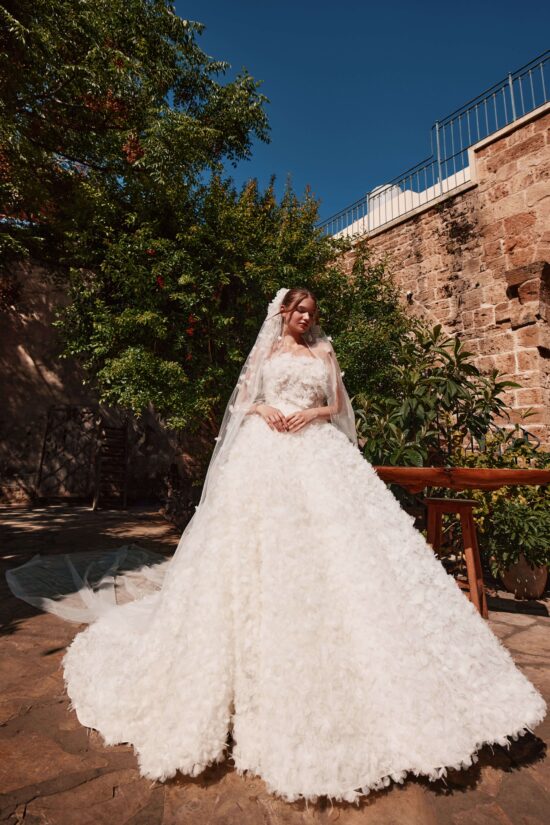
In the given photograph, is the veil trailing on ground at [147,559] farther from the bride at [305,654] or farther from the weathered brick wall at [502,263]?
the weathered brick wall at [502,263]

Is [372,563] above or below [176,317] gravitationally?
below

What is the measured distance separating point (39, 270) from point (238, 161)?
502 cm

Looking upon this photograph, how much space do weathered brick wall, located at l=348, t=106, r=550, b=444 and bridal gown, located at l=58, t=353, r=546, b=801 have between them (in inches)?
186

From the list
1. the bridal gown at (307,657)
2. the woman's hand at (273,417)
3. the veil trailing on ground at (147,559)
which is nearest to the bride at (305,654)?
the bridal gown at (307,657)

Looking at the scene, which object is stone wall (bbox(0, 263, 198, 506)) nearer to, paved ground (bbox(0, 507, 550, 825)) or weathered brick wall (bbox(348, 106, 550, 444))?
weathered brick wall (bbox(348, 106, 550, 444))

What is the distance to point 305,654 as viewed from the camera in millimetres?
1690

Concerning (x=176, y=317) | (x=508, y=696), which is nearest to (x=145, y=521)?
(x=176, y=317)

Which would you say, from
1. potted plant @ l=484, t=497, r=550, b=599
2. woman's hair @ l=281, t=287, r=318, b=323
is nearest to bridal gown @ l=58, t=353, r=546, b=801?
woman's hair @ l=281, t=287, r=318, b=323

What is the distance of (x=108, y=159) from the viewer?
251 inches

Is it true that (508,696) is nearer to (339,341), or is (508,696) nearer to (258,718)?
(258,718)

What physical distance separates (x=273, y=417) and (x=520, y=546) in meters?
3.04

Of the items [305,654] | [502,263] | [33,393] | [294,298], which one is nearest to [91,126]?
[33,393]

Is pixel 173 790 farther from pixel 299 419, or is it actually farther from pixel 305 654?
pixel 299 419

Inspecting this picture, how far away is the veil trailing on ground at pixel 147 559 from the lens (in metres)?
2.60
